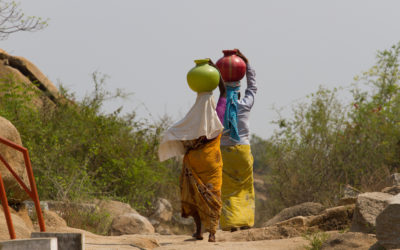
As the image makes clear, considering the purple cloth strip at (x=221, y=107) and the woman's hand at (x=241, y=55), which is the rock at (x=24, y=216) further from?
the woman's hand at (x=241, y=55)

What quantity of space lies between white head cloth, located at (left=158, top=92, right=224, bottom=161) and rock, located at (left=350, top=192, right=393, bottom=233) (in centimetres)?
204

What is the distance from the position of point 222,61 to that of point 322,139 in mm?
5734

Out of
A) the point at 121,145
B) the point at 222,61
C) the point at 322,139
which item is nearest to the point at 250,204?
the point at 222,61

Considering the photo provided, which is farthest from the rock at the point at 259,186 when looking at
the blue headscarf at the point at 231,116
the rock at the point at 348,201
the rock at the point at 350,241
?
the rock at the point at 350,241

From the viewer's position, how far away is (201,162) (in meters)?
7.66

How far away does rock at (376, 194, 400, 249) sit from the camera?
5641 mm

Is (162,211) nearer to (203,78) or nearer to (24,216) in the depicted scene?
(24,216)

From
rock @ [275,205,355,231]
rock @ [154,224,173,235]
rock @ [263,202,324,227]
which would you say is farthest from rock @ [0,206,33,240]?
rock @ [154,224,173,235]

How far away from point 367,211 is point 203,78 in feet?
8.79

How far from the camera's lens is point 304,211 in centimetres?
975

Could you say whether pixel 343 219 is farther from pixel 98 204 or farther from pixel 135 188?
pixel 135 188

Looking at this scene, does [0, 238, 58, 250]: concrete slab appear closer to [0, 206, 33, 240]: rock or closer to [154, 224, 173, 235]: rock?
[0, 206, 33, 240]: rock

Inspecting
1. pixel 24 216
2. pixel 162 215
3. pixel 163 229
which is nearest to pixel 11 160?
pixel 24 216

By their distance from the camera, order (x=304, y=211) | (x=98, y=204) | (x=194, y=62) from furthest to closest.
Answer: (x=98, y=204)
(x=304, y=211)
(x=194, y=62)
